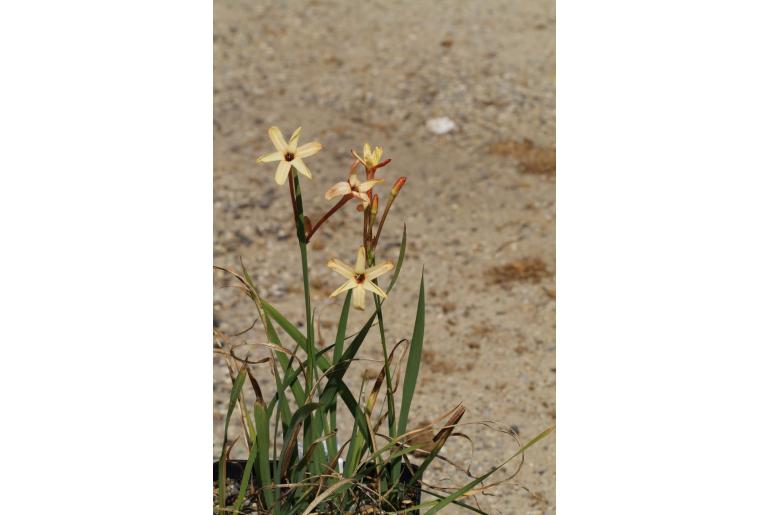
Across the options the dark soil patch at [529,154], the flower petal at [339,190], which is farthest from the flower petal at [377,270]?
the dark soil patch at [529,154]

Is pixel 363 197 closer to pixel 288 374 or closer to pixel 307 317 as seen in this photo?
pixel 307 317

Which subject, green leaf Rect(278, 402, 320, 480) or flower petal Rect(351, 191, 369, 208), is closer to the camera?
flower petal Rect(351, 191, 369, 208)

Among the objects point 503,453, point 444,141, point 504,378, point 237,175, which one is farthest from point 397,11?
point 503,453

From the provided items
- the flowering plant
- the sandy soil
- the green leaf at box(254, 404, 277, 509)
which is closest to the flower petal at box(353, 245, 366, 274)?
the flowering plant

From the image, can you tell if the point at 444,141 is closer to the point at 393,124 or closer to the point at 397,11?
the point at 393,124

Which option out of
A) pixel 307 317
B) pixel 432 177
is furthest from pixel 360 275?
pixel 432 177

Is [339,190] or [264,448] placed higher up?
[339,190]

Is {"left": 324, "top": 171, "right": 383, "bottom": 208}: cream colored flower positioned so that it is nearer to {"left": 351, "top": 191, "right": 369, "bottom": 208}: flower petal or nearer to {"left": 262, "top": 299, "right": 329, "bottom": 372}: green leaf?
{"left": 351, "top": 191, "right": 369, "bottom": 208}: flower petal
